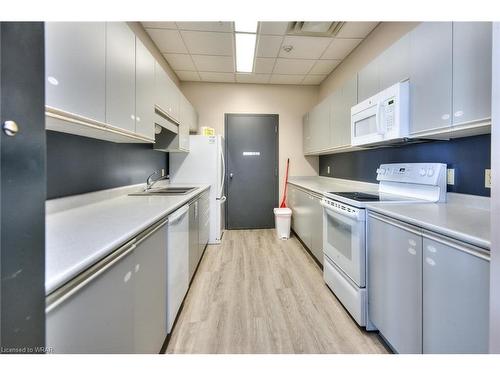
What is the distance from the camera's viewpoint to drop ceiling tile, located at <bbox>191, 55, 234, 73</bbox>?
3.20m

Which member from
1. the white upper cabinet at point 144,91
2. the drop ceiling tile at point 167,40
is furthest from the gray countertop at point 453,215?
the drop ceiling tile at point 167,40

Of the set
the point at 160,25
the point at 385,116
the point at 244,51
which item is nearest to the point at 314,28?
the point at 244,51

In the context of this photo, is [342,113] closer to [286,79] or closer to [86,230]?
[286,79]

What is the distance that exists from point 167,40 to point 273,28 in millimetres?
1273

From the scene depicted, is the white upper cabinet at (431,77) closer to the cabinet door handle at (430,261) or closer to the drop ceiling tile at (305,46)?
the cabinet door handle at (430,261)

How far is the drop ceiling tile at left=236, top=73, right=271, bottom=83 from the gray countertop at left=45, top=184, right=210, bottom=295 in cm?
286

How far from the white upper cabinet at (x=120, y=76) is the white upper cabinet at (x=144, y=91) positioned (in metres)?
0.06

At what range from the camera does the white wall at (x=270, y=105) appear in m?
4.14

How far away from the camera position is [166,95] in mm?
2312

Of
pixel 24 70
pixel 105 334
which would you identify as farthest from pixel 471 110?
A: pixel 105 334

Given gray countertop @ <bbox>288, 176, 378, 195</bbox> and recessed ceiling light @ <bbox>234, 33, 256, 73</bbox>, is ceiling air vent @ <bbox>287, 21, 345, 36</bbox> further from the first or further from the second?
gray countertop @ <bbox>288, 176, 378, 195</bbox>

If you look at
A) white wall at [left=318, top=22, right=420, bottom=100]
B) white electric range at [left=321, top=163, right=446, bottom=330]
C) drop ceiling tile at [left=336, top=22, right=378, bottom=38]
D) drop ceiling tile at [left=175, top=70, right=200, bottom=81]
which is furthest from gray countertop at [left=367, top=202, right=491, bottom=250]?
drop ceiling tile at [left=175, top=70, right=200, bottom=81]

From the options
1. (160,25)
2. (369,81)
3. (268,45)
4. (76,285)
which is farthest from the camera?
(268,45)
